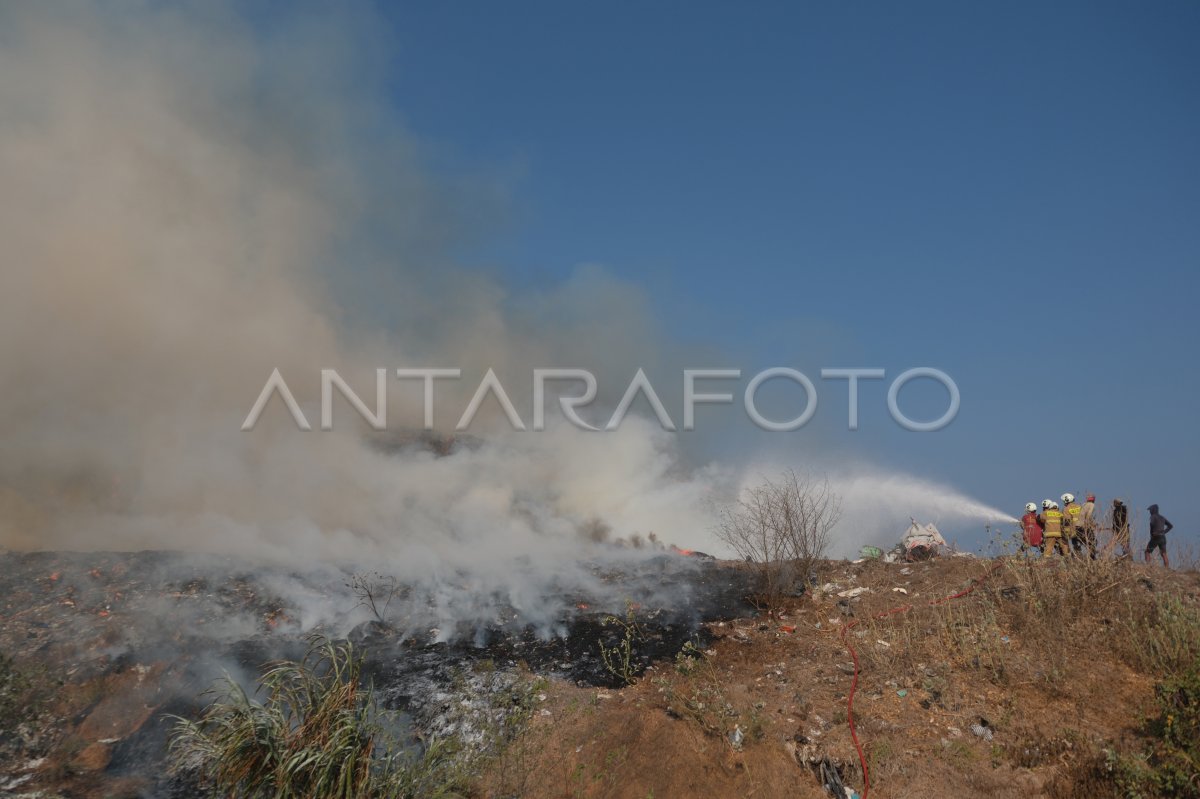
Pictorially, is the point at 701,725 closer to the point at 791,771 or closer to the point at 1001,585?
the point at 791,771

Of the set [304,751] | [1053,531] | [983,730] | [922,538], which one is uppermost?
[1053,531]

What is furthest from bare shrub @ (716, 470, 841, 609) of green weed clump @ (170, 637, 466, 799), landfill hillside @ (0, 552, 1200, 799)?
green weed clump @ (170, 637, 466, 799)

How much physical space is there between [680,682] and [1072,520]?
811 cm

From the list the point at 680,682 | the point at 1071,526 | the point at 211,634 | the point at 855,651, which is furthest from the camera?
the point at 1071,526

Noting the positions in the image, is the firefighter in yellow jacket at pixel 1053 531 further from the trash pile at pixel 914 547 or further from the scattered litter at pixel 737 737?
the scattered litter at pixel 737 737

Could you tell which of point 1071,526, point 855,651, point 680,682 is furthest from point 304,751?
point 1071,526

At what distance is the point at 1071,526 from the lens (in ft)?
36.7

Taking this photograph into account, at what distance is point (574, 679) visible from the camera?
345 inches

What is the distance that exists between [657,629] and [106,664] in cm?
773

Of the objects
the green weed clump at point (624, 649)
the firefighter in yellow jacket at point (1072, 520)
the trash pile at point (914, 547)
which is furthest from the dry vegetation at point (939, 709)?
the trash pile at point (914, 547)

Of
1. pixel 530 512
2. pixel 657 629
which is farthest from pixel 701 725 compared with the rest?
pixel 530 512

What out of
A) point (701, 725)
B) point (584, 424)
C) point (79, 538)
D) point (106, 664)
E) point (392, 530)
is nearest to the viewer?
point (701, 725)

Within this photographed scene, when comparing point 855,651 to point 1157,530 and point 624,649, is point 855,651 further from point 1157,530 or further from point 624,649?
point 1157,530

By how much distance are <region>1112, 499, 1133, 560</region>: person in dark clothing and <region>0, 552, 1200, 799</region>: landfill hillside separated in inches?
17.4
